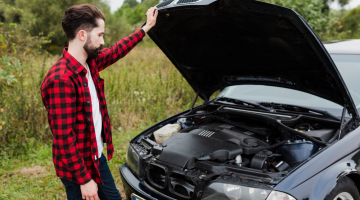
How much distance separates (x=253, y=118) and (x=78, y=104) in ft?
5.31

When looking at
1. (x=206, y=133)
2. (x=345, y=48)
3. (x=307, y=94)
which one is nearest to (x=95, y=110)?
(x=206, y=133)

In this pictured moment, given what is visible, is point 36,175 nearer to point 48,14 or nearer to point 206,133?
point 206,133

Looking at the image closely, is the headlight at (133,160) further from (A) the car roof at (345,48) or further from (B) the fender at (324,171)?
(A) the car roof at (345,48)

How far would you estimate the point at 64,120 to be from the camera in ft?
5.26

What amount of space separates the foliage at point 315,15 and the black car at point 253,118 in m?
5.02

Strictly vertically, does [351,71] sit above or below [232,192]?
above

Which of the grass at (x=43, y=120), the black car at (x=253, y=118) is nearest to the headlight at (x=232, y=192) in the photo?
the black car at (x=253, y=118)

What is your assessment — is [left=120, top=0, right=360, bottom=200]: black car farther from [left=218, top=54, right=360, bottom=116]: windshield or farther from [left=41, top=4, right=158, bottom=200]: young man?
[left=41, top=4, right=158, bottom=200]: young man

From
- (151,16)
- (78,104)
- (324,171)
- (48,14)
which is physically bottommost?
(324,171)

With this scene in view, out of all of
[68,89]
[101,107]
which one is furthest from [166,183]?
[68,89]

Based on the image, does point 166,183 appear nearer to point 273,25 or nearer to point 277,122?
point 277,122

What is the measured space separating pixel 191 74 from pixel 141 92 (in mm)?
2625

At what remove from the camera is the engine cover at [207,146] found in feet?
6.86

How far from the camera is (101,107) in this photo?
77.5 inches
